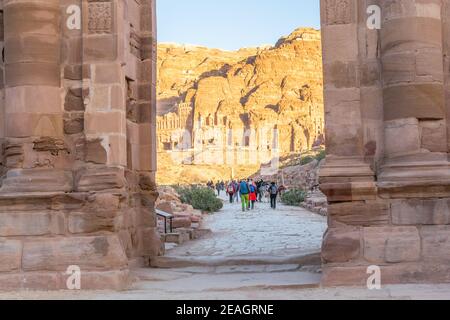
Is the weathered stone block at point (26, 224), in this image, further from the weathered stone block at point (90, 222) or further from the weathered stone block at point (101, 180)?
the weathered stone block at point (101, 180)

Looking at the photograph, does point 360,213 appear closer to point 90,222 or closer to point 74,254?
point 90,222

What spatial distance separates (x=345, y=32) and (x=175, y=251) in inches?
203

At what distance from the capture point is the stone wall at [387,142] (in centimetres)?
729

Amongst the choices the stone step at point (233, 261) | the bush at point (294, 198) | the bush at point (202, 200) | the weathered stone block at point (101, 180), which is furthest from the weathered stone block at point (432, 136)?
the bush at point (294, 198)

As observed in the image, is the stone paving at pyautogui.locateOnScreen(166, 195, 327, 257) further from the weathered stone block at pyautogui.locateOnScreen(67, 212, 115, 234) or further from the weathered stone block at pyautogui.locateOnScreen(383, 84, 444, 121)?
the weathered stone block at pyautogui.locateOnScreen(383, 84, 444, 121)

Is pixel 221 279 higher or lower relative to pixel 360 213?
lower

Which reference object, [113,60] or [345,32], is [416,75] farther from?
[113,60]

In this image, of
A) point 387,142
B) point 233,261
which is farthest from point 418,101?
point 233,261

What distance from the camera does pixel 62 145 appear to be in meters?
7.96

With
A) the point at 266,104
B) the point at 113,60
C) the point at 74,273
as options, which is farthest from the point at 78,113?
the point at 266,104

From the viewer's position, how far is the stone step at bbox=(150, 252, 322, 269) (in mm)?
8938

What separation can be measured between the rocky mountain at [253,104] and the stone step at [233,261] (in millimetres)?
80690

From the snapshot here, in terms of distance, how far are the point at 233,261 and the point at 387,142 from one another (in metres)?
2.77

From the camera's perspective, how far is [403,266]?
724cm
